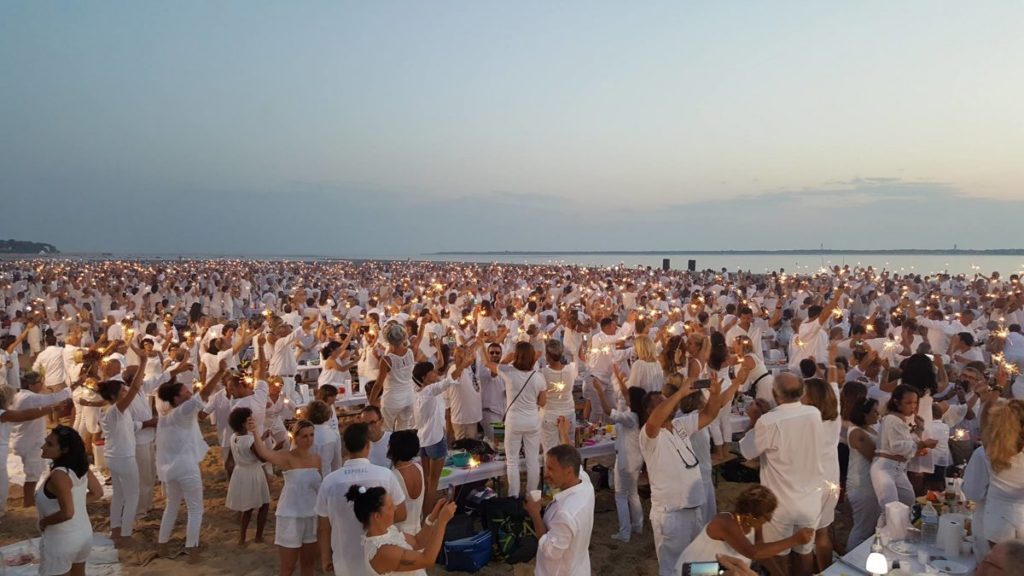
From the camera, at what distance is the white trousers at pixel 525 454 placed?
6.52m

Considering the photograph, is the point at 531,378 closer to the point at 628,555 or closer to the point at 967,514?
the point at 628,555

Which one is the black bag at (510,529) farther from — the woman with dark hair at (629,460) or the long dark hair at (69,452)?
the long dark hair at (69,452)

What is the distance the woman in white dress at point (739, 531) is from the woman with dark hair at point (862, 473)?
1956 millimetres

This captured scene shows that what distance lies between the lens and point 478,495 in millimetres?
6641

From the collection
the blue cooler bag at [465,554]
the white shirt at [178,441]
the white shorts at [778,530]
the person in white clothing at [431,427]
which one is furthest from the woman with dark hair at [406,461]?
the white shirt at [178,441]

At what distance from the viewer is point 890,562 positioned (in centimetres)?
420

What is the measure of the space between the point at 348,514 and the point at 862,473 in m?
4.44

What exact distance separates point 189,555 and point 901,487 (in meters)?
6.86

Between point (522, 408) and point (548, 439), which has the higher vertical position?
point (522, 408)

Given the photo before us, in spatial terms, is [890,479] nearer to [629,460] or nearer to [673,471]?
[673,471]

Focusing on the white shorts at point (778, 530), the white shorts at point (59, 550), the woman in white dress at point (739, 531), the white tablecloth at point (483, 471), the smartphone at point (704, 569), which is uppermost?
the woman in white dress at point (739, 531)

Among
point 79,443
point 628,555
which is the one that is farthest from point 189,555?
point 628,555

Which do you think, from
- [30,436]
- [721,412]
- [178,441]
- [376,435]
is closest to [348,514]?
[376,435]

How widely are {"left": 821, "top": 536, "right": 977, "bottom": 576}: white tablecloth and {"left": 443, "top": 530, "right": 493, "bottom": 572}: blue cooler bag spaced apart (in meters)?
3.15
